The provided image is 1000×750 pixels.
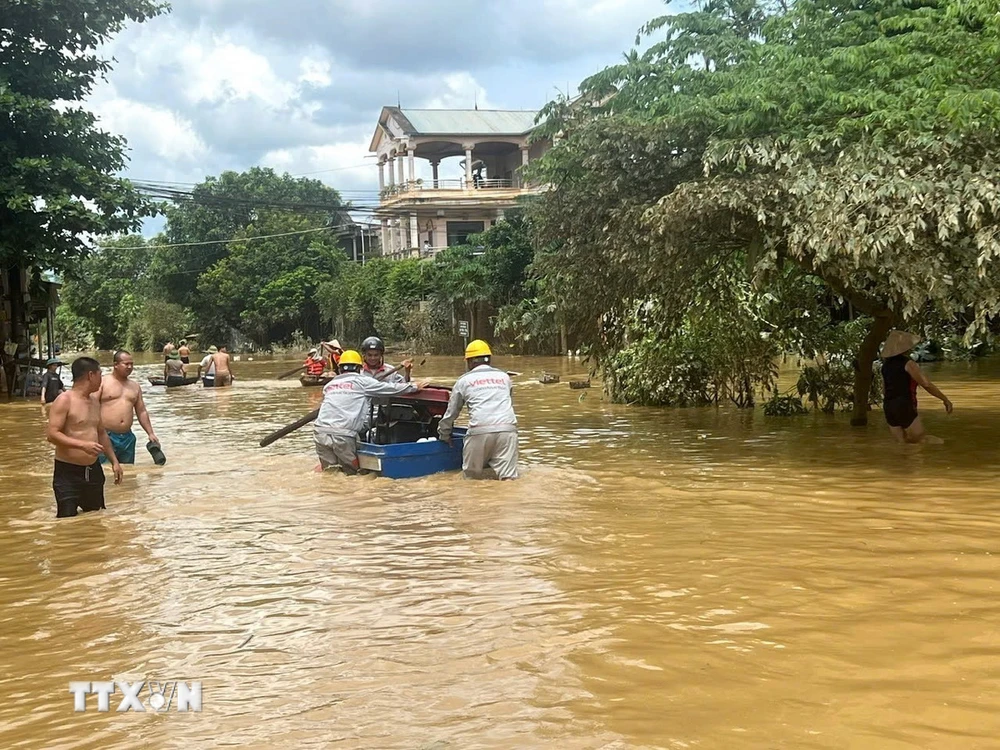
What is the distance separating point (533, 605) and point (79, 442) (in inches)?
192

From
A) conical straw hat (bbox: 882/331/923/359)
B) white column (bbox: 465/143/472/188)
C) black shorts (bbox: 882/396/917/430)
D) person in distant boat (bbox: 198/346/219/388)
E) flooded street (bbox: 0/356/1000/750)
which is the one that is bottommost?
flooded street (bbox: 0/356/1000/750)

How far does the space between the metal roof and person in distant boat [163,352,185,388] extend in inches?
904

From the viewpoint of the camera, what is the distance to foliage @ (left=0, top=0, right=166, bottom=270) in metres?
24.6

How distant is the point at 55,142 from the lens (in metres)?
26.2

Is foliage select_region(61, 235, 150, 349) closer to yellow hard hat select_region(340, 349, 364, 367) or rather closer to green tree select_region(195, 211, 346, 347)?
green tree select_region(195, 211, 346, 347)

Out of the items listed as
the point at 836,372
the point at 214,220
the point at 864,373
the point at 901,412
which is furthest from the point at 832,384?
the point at 214,220

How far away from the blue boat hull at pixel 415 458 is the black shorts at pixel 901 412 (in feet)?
17.4

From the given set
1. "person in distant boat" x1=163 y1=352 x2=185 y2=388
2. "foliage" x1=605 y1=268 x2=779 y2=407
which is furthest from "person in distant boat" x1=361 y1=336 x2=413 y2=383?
"person in distant boat" x1=163 y1=352 x2=185 y2=388

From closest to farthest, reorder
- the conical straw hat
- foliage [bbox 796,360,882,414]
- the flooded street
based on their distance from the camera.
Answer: the flooded street, the conical straw hat, foliage [bbox 796,360,882,414]

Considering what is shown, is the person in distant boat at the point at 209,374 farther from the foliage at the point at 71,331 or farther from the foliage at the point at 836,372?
the foliage at the point at 71,331

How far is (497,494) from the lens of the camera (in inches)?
408

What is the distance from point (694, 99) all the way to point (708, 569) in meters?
7.48

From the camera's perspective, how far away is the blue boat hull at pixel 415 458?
11.3 meters

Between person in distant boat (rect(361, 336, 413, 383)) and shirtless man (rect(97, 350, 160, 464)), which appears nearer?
shirtless man (rect(97, 350, 160, 464))
